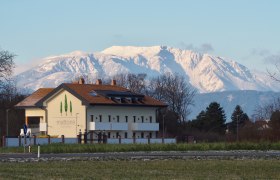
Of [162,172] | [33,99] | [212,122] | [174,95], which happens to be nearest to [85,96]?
[33,99]

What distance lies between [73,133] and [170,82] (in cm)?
4521

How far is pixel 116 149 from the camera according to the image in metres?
60.1

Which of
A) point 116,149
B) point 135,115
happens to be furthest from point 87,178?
point 135,115

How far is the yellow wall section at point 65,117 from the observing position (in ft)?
357

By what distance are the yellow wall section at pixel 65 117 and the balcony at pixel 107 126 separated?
4.55ft

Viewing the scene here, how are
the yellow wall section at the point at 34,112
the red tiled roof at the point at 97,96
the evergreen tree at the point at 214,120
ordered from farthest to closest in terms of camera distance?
→ the evergreen tree at the point at 214,120 < the yellow wall section at the point at 34,112 < the red tiled roof at the point at 97,96

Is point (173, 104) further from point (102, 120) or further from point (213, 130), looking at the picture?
point (102, 120)

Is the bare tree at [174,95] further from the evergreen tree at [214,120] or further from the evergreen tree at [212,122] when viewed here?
the evergreen tree at [214,120]

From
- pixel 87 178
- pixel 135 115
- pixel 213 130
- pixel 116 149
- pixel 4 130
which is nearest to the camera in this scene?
pixel 87 178

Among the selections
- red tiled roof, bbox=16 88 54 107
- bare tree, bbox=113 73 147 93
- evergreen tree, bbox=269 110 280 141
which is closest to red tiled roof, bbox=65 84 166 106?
red tiled roof, bbox=16 88 54 107

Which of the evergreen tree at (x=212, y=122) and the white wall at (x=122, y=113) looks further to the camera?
the evergreen tree at (x=212, y=122)

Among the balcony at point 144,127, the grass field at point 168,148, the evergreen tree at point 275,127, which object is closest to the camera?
the grass field at point 168,148

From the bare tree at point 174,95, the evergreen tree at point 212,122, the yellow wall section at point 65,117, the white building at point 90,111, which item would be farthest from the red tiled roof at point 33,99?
the evergreen tree at point 212,122

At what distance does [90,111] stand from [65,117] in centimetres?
385
